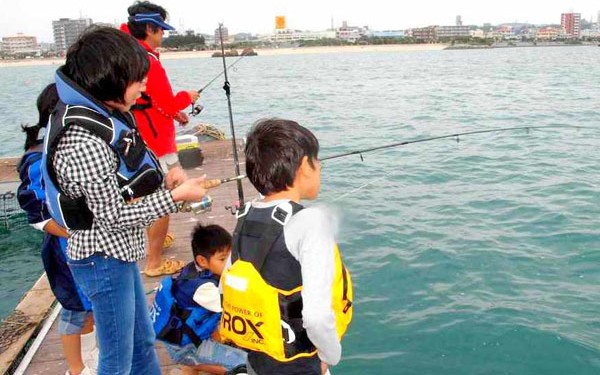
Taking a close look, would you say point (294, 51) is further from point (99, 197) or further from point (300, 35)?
point (99, 197)

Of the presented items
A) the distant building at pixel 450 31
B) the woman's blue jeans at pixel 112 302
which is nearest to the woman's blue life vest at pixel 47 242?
the woman's blue jeans at pixel 112 302

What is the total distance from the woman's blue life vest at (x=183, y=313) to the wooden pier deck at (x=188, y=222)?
40 cm

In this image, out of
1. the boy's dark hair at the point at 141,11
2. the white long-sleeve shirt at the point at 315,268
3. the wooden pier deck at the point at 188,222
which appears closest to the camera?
the white long-sleeve shirt at the point at 315,268

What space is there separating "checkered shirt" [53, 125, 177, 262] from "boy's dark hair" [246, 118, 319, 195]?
43cm

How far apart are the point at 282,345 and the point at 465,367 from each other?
9.71 feet

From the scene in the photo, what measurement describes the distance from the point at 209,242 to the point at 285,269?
1272 mm

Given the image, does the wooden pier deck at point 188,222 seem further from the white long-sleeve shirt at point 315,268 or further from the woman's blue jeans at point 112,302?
the white long-sleeve shirt at point 315,268

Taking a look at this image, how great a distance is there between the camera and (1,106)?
30.7 meters

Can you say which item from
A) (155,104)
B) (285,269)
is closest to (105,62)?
(285,269)

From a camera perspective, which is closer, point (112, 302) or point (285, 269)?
point (285, 269)

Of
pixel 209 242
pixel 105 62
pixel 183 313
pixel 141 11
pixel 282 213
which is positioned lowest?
pixel 183 313

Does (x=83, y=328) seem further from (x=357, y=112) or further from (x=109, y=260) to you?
(x=357, y=112)

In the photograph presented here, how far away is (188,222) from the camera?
6.05 meters

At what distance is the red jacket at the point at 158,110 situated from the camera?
4113 mm
